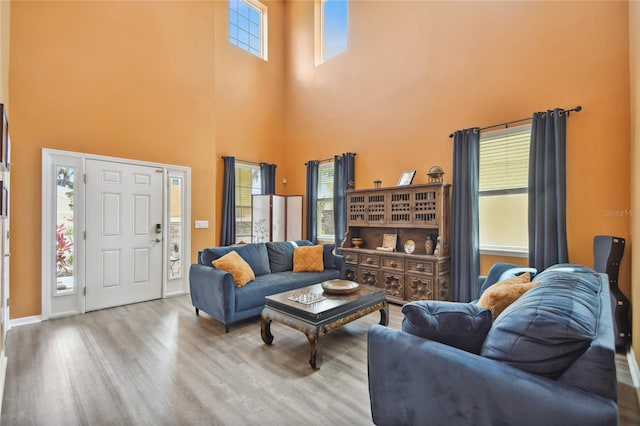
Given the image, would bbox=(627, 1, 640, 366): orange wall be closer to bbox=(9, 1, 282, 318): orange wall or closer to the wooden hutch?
the wooden hutch

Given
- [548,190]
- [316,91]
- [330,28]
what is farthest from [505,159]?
[330,28]

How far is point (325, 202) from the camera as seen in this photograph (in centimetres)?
600

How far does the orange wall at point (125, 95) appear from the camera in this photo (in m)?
3.56

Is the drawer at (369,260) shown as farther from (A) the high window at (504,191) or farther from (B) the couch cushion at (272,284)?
(A) the high window at (504,191)

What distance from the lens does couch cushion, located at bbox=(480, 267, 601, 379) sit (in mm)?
1125

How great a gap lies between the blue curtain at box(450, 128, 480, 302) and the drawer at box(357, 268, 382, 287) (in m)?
1.04

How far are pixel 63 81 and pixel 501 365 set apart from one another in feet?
17.5

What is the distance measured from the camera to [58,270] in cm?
378

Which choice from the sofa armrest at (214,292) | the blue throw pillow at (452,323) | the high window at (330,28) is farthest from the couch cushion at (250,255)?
the high window at (330,28)

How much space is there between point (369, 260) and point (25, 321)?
4406 millimetres

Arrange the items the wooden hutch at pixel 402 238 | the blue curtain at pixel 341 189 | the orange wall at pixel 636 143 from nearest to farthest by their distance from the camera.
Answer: the orange wall at pixel 636 143, the wooden hutch at pixel 402 238, the blue curtain at pixel 341 189

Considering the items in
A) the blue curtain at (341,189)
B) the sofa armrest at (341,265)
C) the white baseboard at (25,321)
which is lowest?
the white baseboard at (25,321)

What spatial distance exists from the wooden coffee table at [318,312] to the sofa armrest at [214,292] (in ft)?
1.78

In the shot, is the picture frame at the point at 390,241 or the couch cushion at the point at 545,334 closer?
the couch cushion at the point at 545,334
